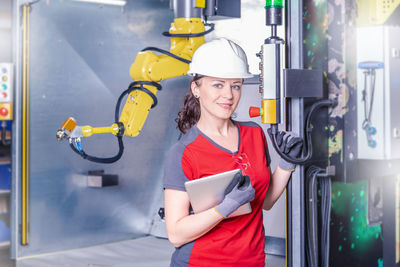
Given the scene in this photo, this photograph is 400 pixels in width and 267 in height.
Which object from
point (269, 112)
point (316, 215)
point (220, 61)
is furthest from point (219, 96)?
point (316, 215)

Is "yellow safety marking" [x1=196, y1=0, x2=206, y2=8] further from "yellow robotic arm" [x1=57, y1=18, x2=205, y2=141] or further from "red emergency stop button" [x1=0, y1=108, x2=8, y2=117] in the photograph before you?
"red emergency stop button" [x1=0, y1=108, x2=8, y2=117]

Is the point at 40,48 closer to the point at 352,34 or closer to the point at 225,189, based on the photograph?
the point at 352,34

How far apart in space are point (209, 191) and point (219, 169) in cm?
13

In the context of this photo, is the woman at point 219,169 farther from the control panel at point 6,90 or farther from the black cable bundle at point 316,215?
the control panel at point 6,90

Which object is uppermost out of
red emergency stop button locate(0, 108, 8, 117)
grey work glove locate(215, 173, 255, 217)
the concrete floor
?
red emergency stop button locate(0, 108, 8, 117)

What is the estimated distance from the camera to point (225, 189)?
1801mm

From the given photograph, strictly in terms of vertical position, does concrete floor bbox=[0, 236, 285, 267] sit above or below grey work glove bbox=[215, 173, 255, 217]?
below

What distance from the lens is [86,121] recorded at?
4.81 m

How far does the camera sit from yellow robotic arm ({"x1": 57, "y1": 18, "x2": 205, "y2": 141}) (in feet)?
11.0

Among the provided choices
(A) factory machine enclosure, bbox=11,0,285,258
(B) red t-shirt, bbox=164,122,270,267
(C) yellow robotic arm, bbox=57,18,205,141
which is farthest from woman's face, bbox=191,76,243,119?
(A) factory machine enclosure, bbox=11,0,285,258

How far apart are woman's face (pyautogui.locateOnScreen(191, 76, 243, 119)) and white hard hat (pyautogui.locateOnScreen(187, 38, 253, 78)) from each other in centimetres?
3

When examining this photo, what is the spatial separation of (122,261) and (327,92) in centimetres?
267

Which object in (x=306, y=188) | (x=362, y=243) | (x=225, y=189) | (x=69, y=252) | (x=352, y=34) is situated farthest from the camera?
(x=69, y=252)

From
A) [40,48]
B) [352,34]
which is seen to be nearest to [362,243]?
[352,34]
